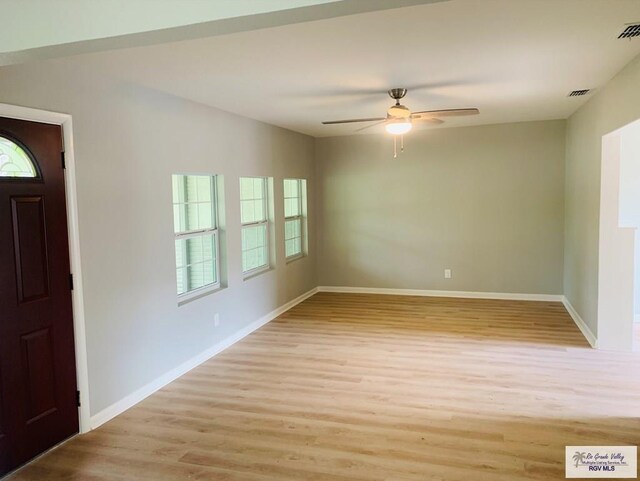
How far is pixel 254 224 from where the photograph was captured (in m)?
5.91

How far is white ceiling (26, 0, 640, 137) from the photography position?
2477 millimetres

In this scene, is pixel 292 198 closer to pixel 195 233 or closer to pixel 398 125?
pixel 195 233

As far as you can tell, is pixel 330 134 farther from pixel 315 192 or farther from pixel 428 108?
pixel 428 108

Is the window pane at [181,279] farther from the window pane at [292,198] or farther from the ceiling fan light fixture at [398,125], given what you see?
the window pane at [292,198]

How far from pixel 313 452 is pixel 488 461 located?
40.8 inches

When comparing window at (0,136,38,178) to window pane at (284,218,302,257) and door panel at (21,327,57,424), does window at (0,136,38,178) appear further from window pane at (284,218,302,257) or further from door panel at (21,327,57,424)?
window pane at (284,218,302,257)

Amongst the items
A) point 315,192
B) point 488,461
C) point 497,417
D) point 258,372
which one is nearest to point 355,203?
point 315,192

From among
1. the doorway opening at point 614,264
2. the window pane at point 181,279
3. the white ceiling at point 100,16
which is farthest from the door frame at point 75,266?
the doorway opening at point 614,264

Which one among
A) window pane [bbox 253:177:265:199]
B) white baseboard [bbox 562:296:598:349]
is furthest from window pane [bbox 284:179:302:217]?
white baseboard [bbox 562:296:598:349]

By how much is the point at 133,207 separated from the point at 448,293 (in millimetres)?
5022

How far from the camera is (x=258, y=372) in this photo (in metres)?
4.38

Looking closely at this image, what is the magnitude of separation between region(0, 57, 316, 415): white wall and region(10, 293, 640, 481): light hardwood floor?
345 millimetres

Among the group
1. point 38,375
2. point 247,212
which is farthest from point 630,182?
point 38,375

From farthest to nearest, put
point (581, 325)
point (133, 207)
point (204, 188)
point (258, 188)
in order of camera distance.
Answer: point (258, 188), point (581, 325), point (204, 188), point (133, 207)
